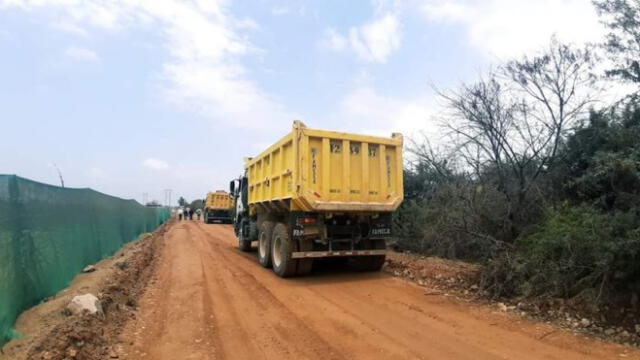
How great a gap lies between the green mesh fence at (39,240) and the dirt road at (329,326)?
1561mm

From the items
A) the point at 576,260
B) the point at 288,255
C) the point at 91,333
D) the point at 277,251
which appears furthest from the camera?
the point at 277,251

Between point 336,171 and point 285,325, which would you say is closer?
Answer: point 285,325

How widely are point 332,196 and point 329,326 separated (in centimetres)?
380

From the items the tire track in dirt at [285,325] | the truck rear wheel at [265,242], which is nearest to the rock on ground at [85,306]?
the tire track in dirt at [285,325]

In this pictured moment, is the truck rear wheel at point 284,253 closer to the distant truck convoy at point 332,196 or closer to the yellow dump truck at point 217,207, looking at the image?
the distant truck convoy at point 332,196

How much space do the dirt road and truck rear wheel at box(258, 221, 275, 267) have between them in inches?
73.3

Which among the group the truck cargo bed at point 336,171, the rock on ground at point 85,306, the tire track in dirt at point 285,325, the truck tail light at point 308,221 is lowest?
the tire track in dirt at point 285,325

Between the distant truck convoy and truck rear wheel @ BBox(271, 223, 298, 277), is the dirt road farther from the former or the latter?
the distant truck convoy

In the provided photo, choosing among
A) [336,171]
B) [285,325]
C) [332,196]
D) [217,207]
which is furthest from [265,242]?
[217,207]

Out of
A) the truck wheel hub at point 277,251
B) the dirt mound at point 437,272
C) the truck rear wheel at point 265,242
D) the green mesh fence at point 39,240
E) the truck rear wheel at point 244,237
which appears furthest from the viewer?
the truck rear wheel at point 244,237

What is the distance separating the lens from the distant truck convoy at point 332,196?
31.3ft

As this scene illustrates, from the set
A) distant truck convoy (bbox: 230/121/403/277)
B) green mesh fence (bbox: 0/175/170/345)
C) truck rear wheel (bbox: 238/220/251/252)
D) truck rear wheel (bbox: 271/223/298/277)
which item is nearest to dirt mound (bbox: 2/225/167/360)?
green mesh fence (bbox: 0/175/170/345)

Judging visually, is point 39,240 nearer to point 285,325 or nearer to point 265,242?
point 285,325

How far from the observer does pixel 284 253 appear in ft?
33.1
